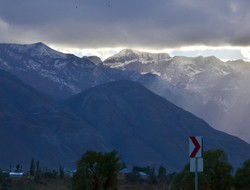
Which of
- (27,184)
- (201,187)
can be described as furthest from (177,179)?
(27,184)

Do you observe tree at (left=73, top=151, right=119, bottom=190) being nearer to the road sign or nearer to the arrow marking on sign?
the road sign

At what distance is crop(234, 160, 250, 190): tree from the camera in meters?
70.7

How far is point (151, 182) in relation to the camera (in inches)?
4872

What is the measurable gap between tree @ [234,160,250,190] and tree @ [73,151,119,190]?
37.2 ft

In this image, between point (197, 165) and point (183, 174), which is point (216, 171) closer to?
point (183, 174)

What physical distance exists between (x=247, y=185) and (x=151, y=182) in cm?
5352

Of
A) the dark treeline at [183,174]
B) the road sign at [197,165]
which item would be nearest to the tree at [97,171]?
the dark treeline at [183,174]

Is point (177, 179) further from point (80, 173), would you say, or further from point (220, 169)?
point (80, 173)

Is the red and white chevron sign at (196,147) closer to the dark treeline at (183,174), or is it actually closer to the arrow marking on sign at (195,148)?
the arrow marking on sign at (195,148)

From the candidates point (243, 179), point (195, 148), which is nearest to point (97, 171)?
point (243, 179)

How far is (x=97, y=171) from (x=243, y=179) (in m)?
13.1

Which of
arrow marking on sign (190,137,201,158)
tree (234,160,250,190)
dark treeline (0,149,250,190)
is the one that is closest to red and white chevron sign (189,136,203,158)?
arrow marking on sign (190,137,201,158)

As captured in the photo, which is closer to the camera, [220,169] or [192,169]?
[192,169]

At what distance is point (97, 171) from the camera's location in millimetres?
75438
